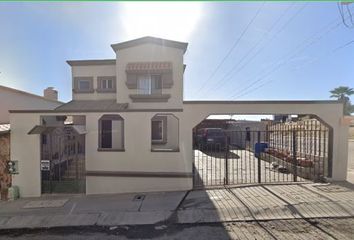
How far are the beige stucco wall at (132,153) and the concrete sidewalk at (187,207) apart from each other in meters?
0.46

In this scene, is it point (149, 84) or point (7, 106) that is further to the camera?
point (149, 84)

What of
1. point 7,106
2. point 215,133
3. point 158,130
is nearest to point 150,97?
point 158,130

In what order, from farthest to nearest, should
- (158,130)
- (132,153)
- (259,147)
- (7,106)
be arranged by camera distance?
(158,130), (7,106), (259,147), (132,153)

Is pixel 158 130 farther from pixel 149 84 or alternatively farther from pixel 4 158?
pixel 4 158

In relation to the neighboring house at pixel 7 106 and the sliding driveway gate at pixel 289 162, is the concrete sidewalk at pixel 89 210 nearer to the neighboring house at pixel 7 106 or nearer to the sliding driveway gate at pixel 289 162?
the neighboring house at pixel 7 106

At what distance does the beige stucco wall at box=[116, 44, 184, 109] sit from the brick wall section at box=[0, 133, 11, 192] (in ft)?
21.5

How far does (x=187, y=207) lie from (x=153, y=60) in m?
9.59

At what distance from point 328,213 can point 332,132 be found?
410 cm

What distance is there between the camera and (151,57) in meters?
15.0

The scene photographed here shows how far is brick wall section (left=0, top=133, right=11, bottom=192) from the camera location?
9.31m

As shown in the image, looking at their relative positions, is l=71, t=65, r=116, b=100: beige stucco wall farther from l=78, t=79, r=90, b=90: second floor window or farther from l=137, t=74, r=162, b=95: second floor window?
l=137, t=74, r=162, b=95: second floor window

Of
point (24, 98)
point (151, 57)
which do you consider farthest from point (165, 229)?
point (24, 98)

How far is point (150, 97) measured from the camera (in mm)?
14867

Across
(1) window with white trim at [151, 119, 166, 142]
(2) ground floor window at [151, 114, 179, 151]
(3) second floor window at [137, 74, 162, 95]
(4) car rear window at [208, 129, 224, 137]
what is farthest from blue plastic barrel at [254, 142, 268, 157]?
(3) second floor window at [137, 74, 162, 95]
